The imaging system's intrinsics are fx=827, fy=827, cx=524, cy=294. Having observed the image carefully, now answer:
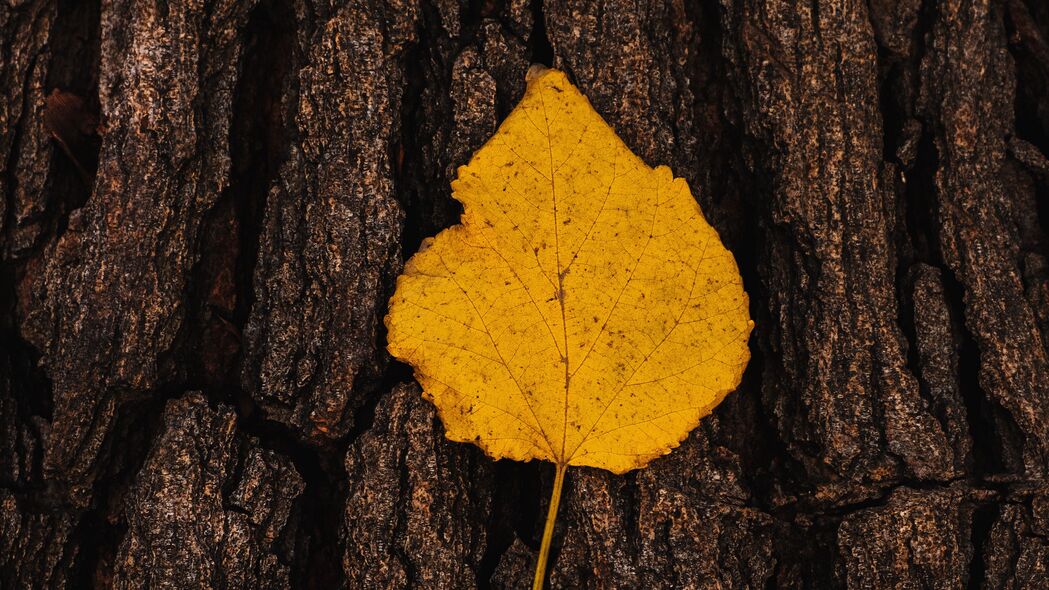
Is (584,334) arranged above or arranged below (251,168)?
below

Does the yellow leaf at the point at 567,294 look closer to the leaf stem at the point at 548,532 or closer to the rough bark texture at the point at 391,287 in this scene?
the leaf stem at the point at 548,532

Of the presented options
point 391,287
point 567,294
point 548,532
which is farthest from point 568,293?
point 548,532

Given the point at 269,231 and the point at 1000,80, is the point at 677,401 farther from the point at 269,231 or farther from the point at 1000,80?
the point at 1000,80

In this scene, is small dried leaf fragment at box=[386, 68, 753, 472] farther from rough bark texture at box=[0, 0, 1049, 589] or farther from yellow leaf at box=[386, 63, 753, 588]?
rough bark texture at box=[0, 0, 1049, 589]

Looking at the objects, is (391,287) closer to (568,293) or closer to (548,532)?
(568,293)

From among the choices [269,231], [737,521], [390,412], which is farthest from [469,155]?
[737,521]

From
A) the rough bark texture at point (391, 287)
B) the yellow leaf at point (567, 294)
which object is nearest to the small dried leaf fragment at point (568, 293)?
the yellow leaf at point (567, 294)
